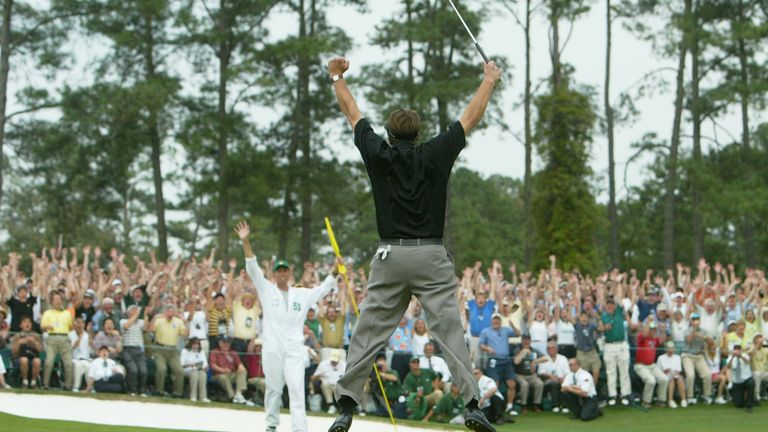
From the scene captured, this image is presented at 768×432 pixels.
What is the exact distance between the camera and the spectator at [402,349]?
19.2 meters

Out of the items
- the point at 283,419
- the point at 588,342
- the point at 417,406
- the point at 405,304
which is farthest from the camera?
the point at 588,342

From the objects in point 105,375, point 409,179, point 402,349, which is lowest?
point 105,375

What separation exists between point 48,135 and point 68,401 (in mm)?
20825

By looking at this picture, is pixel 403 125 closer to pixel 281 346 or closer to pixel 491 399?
pixel 281 346

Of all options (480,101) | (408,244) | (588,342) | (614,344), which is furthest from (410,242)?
(614,344)

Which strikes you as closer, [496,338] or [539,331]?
[496,338]

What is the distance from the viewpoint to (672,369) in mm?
20688

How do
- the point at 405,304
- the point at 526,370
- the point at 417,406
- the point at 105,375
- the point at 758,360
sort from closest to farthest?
the point at 405,304, the point at 105,375, the point at 417,406, the point at 526,370, the point at 758,360

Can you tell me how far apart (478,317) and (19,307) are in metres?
7.61

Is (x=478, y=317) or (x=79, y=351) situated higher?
(x=478, y=317)

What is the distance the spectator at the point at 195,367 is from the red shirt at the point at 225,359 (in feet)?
0.53

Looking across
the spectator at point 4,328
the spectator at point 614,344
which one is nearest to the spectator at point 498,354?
the spectator at point 614,344

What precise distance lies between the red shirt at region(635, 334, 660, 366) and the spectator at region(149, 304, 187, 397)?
8113mm

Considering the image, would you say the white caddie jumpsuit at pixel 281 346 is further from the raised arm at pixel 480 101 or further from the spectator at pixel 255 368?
the spectator at pixel 255 368
